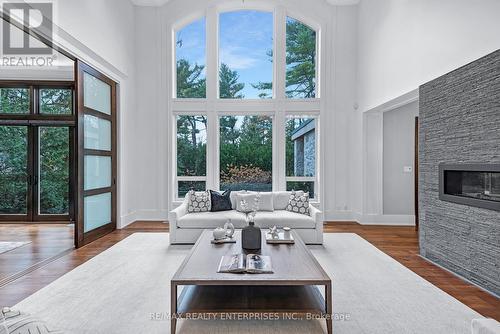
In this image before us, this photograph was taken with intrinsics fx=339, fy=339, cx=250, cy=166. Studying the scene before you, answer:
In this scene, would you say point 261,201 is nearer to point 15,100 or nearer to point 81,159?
point 81,159

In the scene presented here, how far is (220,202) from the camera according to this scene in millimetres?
5570

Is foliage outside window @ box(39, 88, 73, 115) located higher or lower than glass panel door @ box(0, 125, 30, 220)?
higher

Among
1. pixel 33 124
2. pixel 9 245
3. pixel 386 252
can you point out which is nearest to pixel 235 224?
pixel 386 252

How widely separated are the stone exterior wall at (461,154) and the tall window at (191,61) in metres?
Answer: 4.57

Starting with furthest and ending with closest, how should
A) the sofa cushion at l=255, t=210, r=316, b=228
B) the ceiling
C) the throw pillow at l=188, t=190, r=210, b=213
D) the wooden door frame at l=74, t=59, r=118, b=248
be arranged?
the ceiling → the throw pillow at l=188, t=190, r=210, b=213 → the sofa cushion at l=255, t=210, r=316, b=228 → the wooden door frame at l=74, t=59, r=118, b=248

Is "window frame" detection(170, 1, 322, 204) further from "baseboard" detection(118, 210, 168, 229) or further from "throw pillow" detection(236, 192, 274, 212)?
"throw pillow" detection(236, 192, 274, 212)

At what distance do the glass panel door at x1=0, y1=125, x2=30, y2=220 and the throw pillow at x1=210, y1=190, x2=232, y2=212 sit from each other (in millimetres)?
4182

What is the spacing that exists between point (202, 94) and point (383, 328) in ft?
19.7

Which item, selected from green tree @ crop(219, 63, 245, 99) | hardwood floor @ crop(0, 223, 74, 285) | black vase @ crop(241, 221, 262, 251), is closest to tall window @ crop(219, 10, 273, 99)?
green tree @ crop(219, 63, 245, 99)

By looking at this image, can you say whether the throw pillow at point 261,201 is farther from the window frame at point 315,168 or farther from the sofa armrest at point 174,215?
the window frame at point 315,168

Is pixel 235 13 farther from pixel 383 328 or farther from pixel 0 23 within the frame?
pixel 383 328

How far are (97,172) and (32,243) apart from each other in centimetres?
142

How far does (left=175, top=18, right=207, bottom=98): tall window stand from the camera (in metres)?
7.43

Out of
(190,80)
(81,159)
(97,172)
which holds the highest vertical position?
(190,80)
